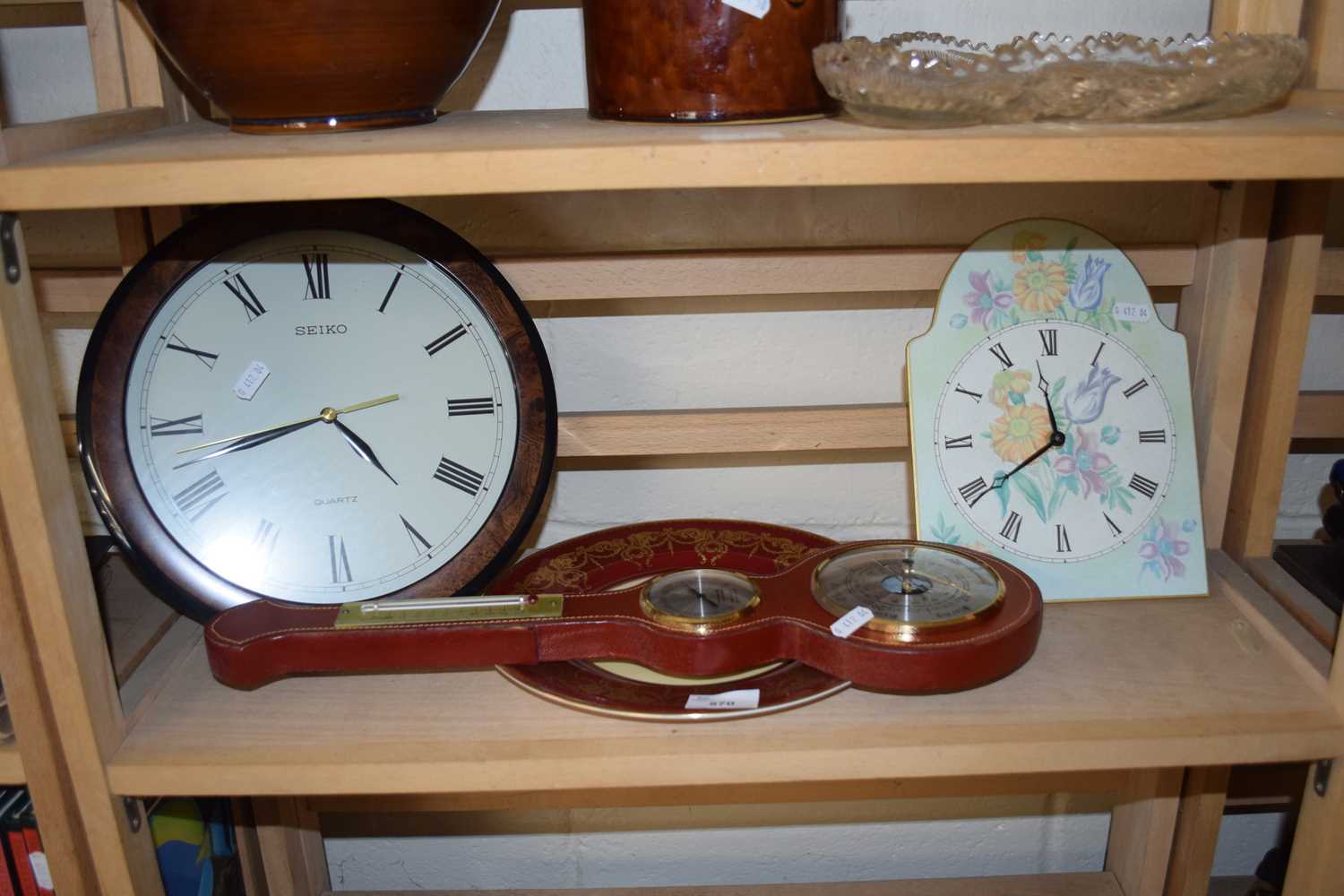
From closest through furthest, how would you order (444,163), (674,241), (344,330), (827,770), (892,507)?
(444,163) → (827,770) → (344,330) → (674,241) → (892,507)

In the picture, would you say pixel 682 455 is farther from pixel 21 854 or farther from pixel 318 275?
pixel 21 854

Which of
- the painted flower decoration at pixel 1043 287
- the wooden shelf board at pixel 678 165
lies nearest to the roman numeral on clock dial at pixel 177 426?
the wooden shelf board at pixel 678 165

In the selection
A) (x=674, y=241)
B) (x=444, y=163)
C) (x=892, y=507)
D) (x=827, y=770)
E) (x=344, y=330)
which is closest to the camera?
(x=444, y=163)

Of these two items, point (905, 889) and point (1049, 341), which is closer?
point (1049, 341)

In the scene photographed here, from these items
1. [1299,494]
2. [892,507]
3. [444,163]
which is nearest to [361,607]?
[444,163]

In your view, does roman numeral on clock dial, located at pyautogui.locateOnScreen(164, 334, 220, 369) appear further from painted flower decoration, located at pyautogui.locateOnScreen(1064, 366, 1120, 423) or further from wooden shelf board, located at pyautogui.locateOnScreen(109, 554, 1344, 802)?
painted flower decoration, located at pyautogui.locateOnScreen(1064, 366, 1120, 423)

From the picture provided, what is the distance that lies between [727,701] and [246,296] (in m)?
0.47

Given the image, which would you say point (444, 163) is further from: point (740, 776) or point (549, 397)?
point (740, 776)

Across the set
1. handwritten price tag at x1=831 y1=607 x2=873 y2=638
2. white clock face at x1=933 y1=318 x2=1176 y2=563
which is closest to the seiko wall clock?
handwritten price tag at x1=831 y1=607 x2=873 y2=638

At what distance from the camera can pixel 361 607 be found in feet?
2.58

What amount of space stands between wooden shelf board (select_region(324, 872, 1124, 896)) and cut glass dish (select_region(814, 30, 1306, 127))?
803mm

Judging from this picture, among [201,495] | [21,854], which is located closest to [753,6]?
[201,495]

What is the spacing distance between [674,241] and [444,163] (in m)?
0.39

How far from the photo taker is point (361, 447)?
844 mm
